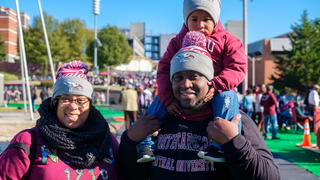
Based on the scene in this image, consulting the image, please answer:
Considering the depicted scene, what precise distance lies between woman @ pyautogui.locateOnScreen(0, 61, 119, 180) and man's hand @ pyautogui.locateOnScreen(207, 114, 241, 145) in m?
0.85

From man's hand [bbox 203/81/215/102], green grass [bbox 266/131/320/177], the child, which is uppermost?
the child

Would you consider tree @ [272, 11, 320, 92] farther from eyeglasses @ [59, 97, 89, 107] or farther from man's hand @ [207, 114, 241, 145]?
man's hand @ [207, 114, 241, 145]

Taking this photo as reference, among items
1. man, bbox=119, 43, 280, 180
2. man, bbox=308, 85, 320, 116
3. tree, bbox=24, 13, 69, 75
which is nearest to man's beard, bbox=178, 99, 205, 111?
man, bbox=119, 43, 280, 180

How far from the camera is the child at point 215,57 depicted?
1.95m

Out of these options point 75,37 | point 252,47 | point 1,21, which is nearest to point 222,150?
point 75,37

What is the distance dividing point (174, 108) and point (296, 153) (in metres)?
8.72

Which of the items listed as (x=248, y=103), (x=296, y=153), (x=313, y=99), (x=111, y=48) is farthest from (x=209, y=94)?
(x=111, y=48)

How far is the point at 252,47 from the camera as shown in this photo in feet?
215

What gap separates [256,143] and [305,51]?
37.1 m

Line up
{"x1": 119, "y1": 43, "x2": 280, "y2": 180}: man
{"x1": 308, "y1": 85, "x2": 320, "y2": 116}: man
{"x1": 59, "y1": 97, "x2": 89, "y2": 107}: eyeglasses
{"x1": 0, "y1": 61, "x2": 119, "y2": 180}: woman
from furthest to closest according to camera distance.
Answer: {"x1": 308, "y1": 85, "x2": 320, "y2": 116}: man < {"x1": 59, "y1": 97, "x2": 89, "y2": 107}: eyeglasses < {"x1": 0, "y1": 61, "x2": 119, "y2": 180}: woman < {"x1": 119, "y1": 43, "x2": 280, "y2": 180}: man

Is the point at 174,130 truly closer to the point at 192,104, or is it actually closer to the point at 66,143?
the point at 192,104

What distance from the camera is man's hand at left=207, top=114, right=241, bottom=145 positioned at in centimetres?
173

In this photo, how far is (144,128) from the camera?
1.99 metres

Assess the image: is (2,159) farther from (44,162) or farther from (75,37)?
(75,37)
